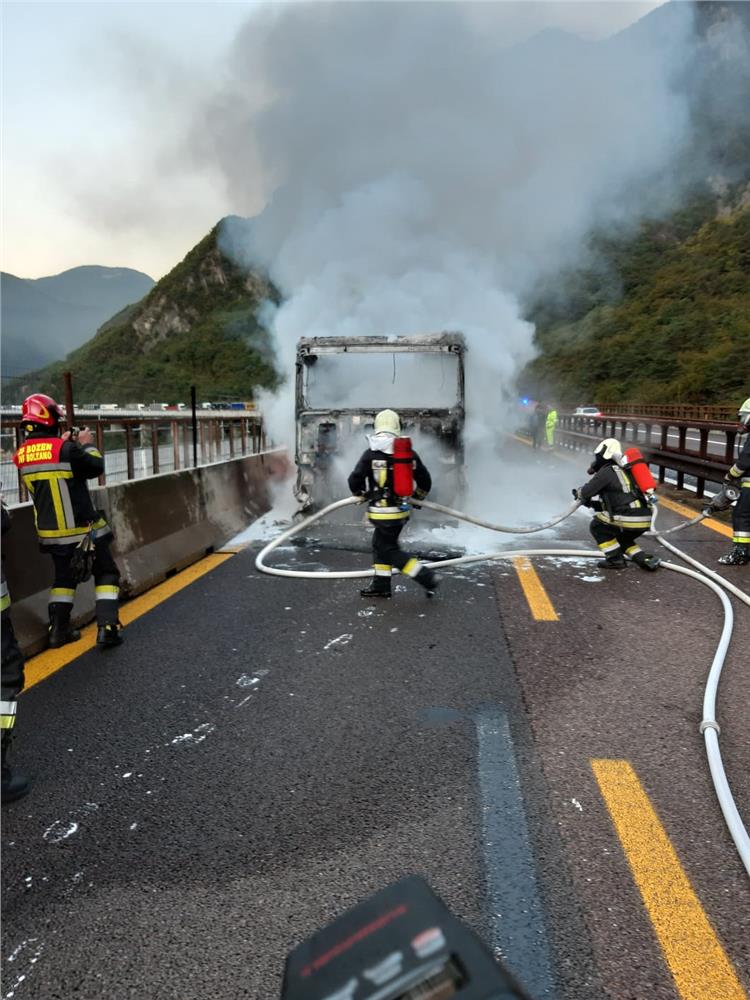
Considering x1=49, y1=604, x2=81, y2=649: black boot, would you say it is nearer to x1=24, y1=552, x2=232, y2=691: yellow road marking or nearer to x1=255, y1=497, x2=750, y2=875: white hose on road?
x1=24, y1=552, x2=232, y2=691: yellow road marking

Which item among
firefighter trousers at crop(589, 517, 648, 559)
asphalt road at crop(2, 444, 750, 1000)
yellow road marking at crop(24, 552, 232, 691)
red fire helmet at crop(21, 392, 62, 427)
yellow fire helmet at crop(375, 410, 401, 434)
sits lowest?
yellow road marking at crop(24, 552, 232, 691)

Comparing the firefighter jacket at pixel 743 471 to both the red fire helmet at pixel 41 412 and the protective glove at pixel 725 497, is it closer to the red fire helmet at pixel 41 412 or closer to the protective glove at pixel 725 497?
the protective glove at pixel 725 497

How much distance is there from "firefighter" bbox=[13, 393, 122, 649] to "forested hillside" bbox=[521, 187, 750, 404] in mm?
53669

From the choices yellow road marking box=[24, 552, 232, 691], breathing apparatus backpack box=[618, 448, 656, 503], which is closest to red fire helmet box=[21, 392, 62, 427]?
yellow road marking box=[24, 552, 232, 691]

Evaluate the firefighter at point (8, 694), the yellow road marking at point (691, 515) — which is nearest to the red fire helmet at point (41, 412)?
the firefighter at point (8, 694)

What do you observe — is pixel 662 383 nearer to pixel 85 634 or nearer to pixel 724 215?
pixel 724 215

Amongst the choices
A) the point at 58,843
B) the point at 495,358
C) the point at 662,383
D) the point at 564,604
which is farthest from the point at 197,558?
the point at 662,383

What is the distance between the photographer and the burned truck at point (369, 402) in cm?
911

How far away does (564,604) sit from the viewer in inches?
223

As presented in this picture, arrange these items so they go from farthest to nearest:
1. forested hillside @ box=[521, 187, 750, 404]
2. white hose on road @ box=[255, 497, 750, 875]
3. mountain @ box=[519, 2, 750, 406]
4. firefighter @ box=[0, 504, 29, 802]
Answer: mountain @ box=[519, 2, 750, 406] < forested hillside @ box=[521, 187, 750, 404] < firefighter @ box=[0, 504, 29, 802] < white hose on road @ box=[255, 497, 750, 875]

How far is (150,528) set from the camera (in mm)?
6602

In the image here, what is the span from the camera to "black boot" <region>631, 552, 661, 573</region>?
22.1ft

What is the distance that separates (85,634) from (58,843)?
8.54 ft

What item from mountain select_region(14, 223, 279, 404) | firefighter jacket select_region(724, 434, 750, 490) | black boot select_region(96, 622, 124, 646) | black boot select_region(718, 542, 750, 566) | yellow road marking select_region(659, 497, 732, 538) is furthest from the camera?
mountain select_region(14, 223, 279, 404)
